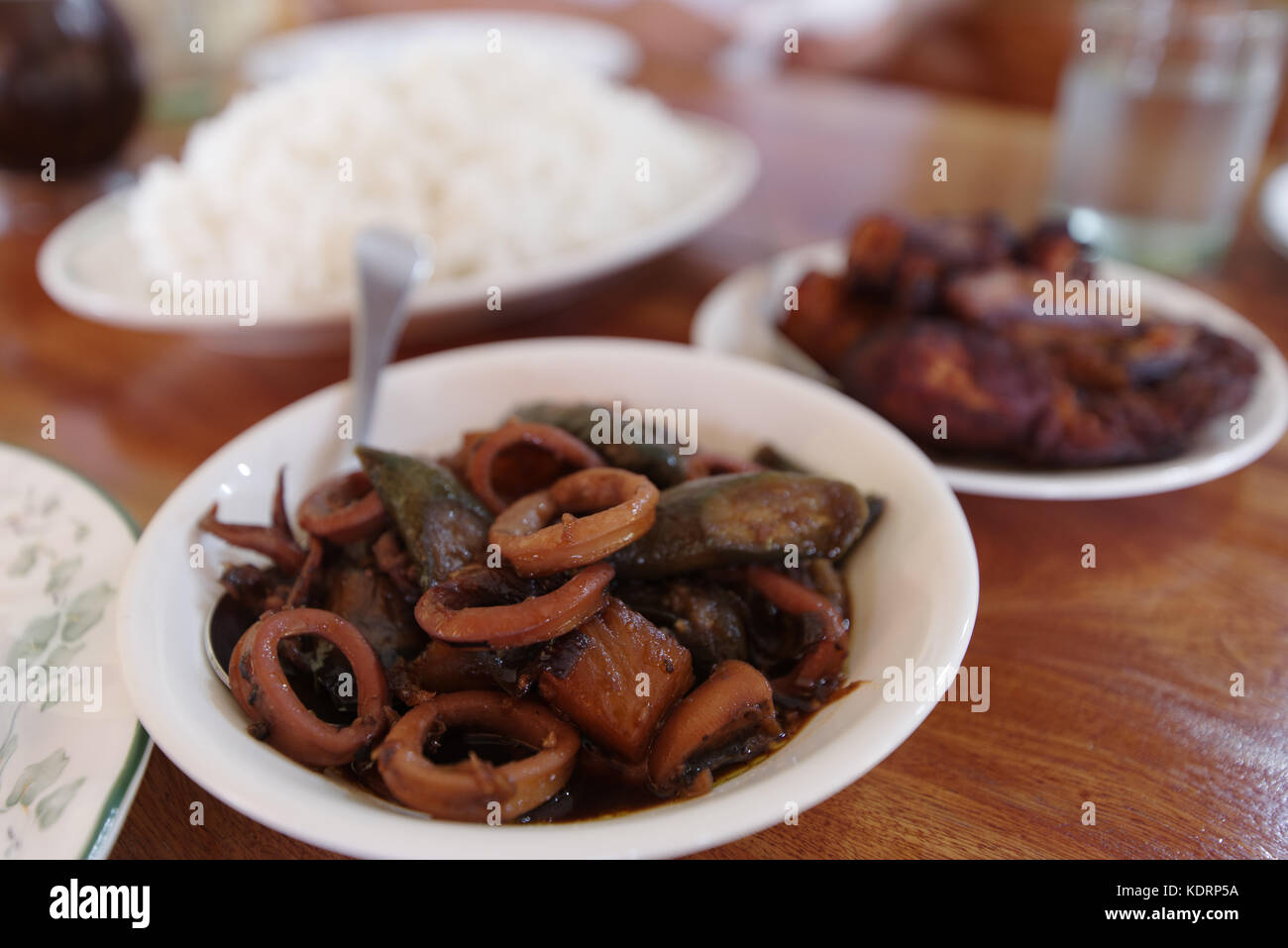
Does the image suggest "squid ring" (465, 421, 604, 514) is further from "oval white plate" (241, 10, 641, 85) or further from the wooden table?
"oval white plate" (241, 10, 641, 85)

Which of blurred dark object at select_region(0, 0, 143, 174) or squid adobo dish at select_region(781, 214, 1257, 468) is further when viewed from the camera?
blurred dark object at select_region(0, 0, 143, 174)

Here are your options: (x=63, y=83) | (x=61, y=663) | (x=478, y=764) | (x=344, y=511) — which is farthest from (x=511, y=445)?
(x=63, y=83)

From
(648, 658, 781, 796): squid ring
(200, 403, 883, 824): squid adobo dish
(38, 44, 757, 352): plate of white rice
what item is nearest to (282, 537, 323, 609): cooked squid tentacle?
(200, 403, 883, 824): squid adobo dish

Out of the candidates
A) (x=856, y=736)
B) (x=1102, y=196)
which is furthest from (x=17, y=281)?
(x=1102, y=196)

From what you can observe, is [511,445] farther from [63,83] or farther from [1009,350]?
[63,83]

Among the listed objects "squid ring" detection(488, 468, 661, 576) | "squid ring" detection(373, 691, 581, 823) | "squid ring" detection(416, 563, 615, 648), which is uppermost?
"squid ring" detection(488, 468, 661, 576)

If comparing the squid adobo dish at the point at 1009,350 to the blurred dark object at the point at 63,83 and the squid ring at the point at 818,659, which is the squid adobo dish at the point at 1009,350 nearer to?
the squid ring at the point at 818,659

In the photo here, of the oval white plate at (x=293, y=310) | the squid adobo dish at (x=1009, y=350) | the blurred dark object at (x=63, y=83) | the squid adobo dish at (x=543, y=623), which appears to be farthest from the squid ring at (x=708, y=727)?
the blurred dark object at (x=63, y=83)

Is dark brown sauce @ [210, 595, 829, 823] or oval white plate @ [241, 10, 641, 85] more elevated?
oval white plate @ [241, 10, 641, 85]

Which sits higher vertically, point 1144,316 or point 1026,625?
point 1144,316
